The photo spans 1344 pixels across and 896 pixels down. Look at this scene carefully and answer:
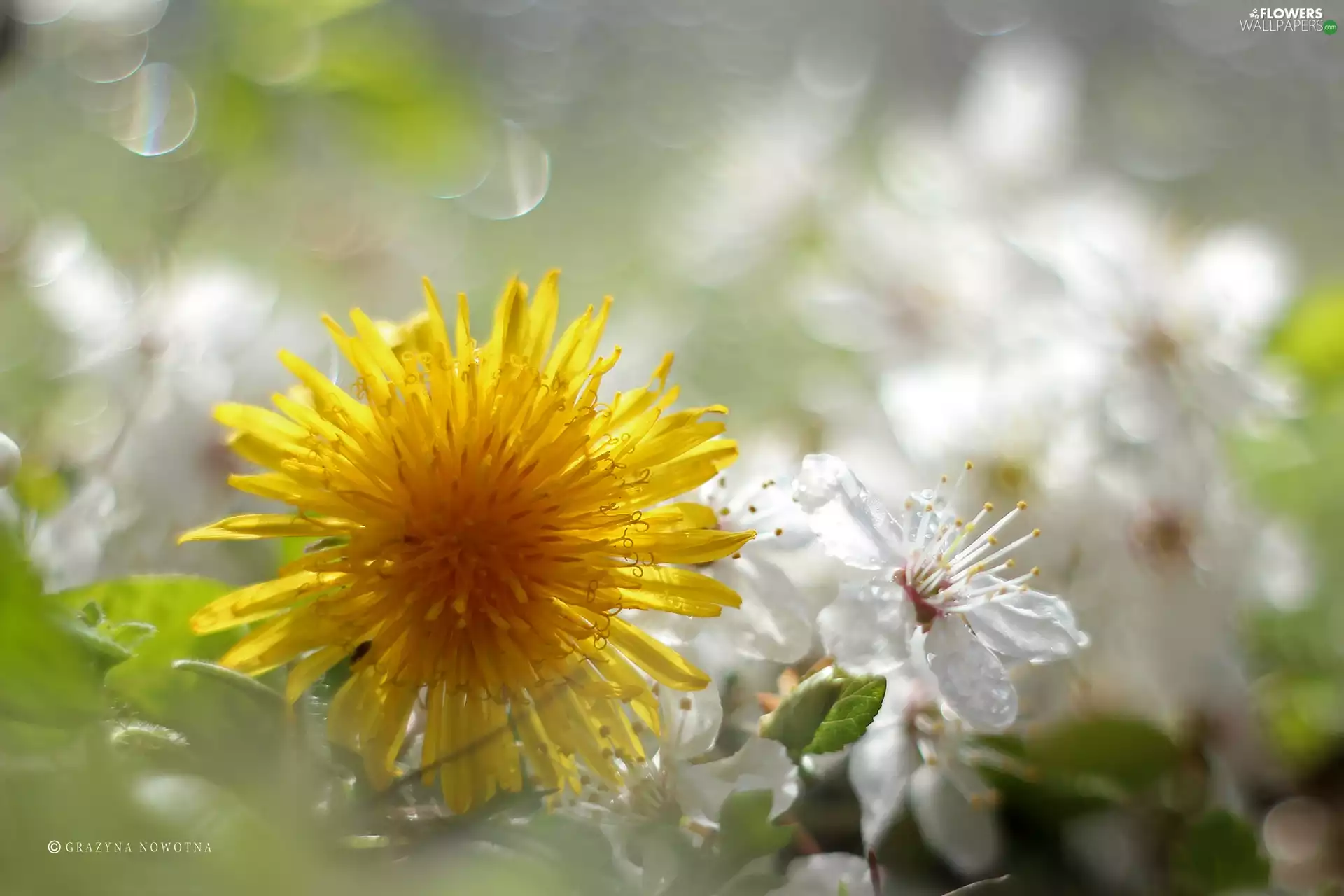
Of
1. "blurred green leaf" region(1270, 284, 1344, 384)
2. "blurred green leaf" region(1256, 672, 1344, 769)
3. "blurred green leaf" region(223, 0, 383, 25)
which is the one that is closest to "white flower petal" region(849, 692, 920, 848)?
"blurred green leaf" region(1256, 672, 1344, 769)

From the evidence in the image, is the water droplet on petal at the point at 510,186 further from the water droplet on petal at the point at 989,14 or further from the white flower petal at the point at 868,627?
the white flower petal at the point at 868,627

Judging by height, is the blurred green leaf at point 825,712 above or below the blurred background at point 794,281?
below

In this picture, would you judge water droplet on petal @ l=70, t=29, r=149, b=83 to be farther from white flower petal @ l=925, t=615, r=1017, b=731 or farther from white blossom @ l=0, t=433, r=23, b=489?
white flower petal @ l=925, t=615, r=1017, b=731

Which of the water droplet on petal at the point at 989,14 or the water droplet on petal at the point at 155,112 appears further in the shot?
the water droplet on petal at the point at 989,14

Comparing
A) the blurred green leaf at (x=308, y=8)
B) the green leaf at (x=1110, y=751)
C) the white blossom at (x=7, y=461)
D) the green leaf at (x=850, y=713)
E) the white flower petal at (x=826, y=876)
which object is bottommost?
the white flower petal at (x=826, y=876)

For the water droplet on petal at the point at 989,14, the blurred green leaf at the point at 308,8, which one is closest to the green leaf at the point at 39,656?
the blurred green leaf at the point at 308,8

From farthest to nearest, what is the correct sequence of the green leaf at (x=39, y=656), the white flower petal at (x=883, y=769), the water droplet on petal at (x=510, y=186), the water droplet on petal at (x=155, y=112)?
the water droplet on petal at (x=510, y=186)
the water droplet on petal at (x=155, y=112)
the white flower petal at (x=883, y=769)
the green leaf at (x=39, y=656)
